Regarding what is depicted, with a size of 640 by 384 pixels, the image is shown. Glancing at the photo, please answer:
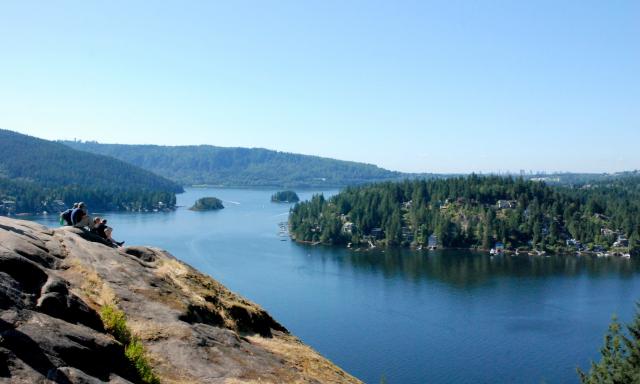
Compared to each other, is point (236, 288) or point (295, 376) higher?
point (295, 376)

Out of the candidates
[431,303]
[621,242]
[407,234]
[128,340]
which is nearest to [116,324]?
[128,340]

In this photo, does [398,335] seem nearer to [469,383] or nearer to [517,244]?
[469,383]

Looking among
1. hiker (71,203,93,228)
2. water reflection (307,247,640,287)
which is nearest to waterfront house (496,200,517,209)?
water reflection (307,247,640,287)

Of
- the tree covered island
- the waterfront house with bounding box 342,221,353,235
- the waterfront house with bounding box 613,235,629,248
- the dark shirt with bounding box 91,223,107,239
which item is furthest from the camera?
the waterfront house with bounding box 342,221,353,235

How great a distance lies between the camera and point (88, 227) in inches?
658

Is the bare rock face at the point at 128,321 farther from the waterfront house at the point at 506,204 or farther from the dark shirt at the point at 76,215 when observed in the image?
the waterfront house at the point at 506,204

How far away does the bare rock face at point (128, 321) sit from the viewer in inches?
323

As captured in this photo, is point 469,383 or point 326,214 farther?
point 326,214

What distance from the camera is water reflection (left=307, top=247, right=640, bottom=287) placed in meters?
90.1

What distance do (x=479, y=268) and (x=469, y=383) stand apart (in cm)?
5425

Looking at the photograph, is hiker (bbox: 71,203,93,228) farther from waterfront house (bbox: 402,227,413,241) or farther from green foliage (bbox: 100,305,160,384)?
waterfront house (bbox: 402,227,413,241)

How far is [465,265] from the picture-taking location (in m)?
101

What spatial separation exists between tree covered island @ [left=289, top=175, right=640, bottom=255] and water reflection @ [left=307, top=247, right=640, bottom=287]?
9427 millimetres

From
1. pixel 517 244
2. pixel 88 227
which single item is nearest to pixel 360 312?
pixel 88 227
